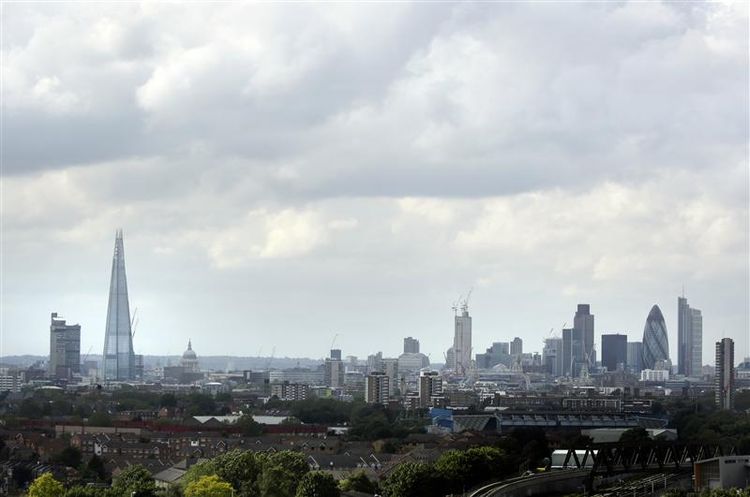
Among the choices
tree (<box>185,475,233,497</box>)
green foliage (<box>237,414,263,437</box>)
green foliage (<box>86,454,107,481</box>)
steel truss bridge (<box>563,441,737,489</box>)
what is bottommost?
green foliage (<box>86,454,107,481</box>)

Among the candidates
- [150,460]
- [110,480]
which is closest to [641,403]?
[150,460]

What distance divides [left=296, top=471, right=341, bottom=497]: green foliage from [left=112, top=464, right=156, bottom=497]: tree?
541cm

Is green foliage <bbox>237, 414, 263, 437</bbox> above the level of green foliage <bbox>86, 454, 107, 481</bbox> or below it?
above

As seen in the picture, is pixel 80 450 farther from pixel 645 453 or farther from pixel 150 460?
pixel 645 453

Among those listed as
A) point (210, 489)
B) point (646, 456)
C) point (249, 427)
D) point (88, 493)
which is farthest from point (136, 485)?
point (249, 427)

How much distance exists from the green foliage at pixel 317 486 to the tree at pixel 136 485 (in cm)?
541

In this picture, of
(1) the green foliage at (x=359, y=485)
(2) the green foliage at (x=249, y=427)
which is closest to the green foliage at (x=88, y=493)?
(1) the green foliage at (x=359, y=485)

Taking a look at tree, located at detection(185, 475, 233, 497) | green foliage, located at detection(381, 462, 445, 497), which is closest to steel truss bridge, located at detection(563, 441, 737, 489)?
green foliage, located at detection(381, 462, 445, 497)

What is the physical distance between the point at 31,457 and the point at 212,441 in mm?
15282

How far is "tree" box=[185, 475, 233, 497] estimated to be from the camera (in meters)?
59.2

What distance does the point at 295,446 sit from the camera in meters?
102

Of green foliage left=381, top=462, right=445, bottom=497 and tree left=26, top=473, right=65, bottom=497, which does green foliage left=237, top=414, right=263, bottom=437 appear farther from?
green foliage left=381, top=462, right=445, bottom=497

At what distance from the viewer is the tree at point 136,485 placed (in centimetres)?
5928

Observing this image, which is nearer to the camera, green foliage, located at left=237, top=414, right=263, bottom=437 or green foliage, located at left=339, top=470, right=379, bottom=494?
green foliage, located at left=339, top=470, right=379, bottom=494
